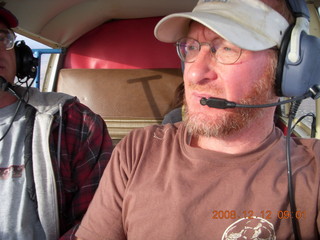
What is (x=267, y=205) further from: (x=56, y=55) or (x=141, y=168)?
(x=56, y=55)

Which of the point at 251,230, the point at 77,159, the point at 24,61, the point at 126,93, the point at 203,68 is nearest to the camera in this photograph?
the point at 251,230

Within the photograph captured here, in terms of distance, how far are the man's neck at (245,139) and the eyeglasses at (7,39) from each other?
123 centimetres

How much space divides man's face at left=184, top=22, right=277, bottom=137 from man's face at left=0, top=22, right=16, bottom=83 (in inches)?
42.7

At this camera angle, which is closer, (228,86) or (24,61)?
(228,86)

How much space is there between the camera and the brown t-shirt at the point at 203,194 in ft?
2.76

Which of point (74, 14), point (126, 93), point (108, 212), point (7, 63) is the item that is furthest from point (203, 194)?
point (74, 14)

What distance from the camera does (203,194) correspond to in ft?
2.91

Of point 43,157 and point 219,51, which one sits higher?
point 219,51

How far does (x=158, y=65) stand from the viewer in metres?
3.07

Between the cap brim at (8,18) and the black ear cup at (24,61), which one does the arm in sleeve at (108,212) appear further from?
the cap brim at (8,18)

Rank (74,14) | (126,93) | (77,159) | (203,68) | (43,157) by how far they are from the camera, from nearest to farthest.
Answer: (203,68)
(43,157)
(77,159)
(74,14)
(126,93)

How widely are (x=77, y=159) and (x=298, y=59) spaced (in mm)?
1130

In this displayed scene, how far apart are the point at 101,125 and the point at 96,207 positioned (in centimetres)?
68
